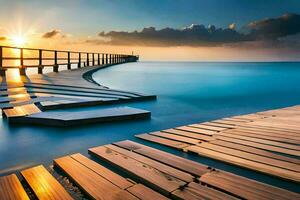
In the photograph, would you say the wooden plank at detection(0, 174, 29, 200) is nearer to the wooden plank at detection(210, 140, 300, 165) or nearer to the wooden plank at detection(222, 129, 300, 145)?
the wooden plank at detection(210, 140, 300, 165)

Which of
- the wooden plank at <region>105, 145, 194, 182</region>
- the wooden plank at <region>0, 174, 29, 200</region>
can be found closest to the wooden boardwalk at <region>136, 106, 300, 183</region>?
the wooden plank at <region>105, 145, 194, 182</region>

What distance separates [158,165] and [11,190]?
53.3 inches

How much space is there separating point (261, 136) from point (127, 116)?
8.43 feet

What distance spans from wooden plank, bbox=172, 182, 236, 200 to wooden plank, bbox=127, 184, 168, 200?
0.14 metres

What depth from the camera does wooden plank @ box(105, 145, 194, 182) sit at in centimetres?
265

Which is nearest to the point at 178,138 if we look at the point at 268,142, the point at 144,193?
the point at 268,142

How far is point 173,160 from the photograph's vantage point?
10.1ft

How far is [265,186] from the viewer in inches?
96.9

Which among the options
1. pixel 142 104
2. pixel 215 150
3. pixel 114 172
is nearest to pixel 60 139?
pixel 114 172

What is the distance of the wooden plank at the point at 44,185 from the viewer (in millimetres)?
2297

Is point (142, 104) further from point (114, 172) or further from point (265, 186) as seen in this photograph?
point (265, 186)

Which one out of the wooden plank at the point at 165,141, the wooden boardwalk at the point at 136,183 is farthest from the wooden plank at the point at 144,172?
the wooden plank at the point at 165,141

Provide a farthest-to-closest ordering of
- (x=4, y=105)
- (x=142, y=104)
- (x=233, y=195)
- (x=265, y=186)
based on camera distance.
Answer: (x=142, y=104) < (x=4, y=105) < (x=265, y=186) < (x=233, y=195)

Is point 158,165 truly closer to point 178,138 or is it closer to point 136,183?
point 136,183
